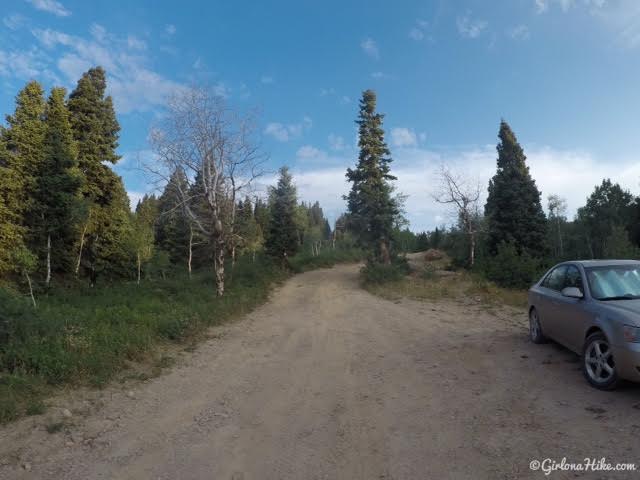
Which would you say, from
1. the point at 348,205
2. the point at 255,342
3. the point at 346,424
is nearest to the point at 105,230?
the point at 348,205

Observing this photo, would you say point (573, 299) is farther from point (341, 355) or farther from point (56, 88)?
point (56, 88)

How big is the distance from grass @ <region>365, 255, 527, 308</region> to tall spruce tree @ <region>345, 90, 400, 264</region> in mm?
4431

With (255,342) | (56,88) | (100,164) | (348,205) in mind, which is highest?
(56,88)

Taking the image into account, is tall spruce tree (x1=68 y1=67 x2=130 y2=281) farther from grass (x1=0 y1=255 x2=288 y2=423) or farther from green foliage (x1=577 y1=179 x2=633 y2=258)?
green foliage (x1=577 y1=179 x2=633 y2=258)

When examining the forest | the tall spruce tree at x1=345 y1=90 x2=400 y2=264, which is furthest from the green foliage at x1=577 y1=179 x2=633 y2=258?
the tall spruce tree at x1=345 y1=90 x2=400 y2=264

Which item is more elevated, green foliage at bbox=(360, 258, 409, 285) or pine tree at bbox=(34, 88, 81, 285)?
pine tree at bbox=(34, 88, 81, 285)

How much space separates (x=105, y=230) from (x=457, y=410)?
91.7 ft

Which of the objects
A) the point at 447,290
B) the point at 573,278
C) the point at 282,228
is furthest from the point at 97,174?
the point at 573,278

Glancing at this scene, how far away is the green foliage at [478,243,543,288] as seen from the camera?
19391 mm

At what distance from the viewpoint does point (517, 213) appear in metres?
29.2

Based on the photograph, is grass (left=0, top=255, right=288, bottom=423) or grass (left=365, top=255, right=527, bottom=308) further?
grass (left=365, top=255, right=527, bottom=308)

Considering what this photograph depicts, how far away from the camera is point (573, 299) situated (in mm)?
6117

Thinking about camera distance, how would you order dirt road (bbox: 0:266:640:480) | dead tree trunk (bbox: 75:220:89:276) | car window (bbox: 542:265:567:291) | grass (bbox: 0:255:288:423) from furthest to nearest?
dead tree trunk (bbox: 75:220:89:276)
car window (bbox: 542:265:567:291)
grass (bbox: 0:255:288:423)
dirt road (bbox: 0:266:640:480)

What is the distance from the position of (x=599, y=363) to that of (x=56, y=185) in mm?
25598
